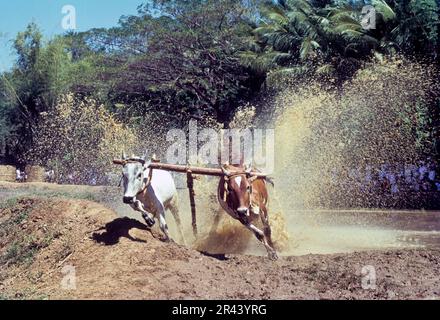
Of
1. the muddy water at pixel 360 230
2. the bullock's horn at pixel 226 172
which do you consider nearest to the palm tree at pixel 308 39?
the muddy water at pixel 360 230

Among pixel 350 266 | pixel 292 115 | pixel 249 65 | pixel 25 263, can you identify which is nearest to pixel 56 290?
pixel 25 263

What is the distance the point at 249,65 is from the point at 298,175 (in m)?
12.9

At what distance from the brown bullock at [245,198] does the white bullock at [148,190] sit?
3.93 ft

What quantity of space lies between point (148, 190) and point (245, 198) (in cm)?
198

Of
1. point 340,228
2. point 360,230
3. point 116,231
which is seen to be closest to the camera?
point 116,231

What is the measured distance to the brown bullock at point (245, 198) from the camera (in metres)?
9.62

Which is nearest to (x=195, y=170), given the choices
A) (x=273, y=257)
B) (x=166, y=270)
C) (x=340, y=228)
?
(x=273, y=257)

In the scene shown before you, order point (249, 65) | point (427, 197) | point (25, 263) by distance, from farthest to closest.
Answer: point (249, 65), point (427, 197), point (25, 263)

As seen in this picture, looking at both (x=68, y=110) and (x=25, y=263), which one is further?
(x=68, y=110)

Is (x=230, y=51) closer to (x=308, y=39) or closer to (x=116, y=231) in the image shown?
(x=308, y=39)

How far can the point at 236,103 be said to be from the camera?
1266 inches

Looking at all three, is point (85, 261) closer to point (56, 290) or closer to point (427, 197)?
point (56, 290)

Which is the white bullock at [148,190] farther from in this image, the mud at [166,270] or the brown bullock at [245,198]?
the brown bullock at [245,198]

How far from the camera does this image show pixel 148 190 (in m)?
10.7
